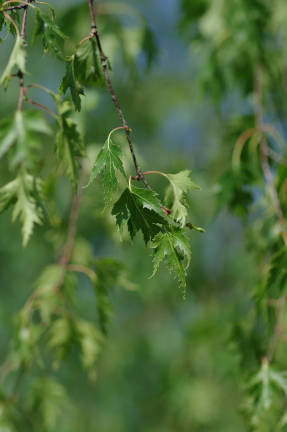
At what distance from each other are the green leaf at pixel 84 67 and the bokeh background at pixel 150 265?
693 millimetres

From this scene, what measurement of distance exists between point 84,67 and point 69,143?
0.15 metres

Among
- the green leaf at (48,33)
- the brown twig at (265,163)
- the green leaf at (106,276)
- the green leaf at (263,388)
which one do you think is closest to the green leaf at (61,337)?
the green leaf at (106,276)

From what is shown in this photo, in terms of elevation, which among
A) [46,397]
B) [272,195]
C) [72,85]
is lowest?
[46,397]

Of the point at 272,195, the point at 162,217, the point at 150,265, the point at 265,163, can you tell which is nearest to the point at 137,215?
the point at 162,217

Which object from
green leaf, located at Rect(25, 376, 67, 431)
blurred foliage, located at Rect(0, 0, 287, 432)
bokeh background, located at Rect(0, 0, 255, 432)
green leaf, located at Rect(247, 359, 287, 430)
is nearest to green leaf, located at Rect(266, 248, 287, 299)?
blurred foliage, located at Rect(0, 0, 287, 432)

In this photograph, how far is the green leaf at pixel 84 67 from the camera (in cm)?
90

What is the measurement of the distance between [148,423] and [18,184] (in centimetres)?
486

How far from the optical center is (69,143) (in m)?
1.06

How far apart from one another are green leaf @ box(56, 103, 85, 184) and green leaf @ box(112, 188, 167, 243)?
0.21 meters

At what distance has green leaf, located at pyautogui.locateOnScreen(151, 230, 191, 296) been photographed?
0.82 m

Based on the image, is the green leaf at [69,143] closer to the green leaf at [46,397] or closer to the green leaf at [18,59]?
the green leaf at [18,59]

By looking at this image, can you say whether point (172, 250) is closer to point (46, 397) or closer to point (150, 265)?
point (46, 397)

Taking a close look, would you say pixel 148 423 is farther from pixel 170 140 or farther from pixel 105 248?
pixel 170 140

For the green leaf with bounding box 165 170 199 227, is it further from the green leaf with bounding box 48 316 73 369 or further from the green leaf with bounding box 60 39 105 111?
the green leaf with bounding box 48 316 73 369
